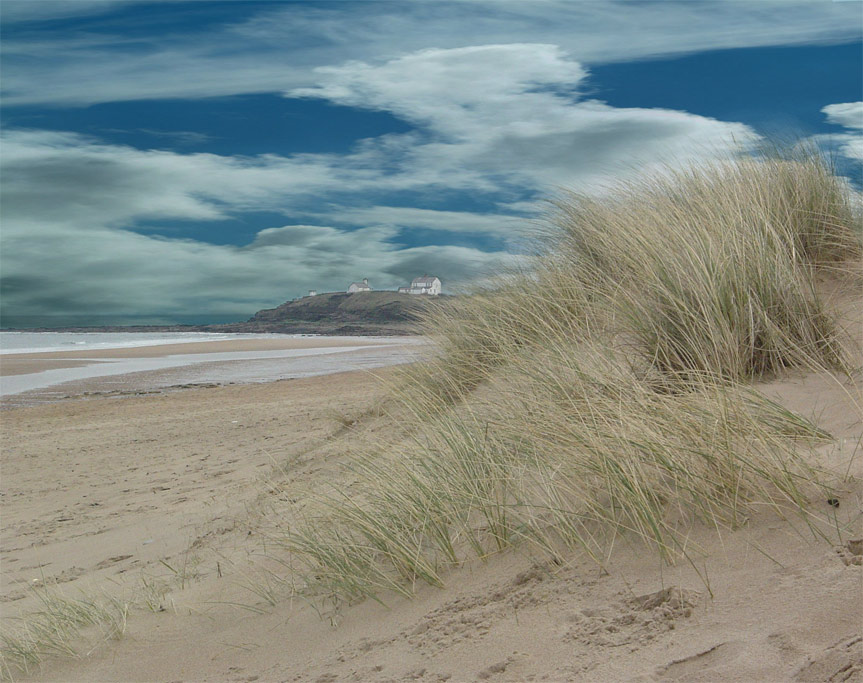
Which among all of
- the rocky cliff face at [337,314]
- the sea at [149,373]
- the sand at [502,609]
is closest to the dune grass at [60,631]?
the sand at [502,609]

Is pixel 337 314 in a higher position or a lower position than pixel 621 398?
lower

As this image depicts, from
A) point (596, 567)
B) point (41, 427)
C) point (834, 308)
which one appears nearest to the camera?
point (596, 567)

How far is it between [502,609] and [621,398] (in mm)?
1211

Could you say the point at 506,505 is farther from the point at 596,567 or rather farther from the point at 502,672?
the point at 502,672

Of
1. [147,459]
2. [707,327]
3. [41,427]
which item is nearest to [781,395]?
[707,327]

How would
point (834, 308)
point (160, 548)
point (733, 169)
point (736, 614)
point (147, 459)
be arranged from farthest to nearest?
point (147, 459) → point (733, 169) → point (160, 548) → point (834, 308) → point (736, 614)

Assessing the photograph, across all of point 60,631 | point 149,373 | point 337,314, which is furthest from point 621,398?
point 337,314

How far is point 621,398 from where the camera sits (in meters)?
3.28

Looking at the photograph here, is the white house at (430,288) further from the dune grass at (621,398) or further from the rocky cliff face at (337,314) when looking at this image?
the rocky cliff face at (337,314)

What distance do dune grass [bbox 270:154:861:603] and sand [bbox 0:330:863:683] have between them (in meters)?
0.13

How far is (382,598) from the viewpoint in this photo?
2.92 m

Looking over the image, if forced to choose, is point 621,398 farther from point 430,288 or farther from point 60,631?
point 430,288

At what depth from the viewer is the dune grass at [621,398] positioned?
265 cm

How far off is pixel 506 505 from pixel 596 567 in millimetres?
Answer: 428
